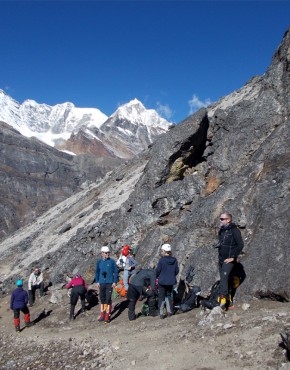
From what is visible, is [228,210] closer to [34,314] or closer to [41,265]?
[34,314]

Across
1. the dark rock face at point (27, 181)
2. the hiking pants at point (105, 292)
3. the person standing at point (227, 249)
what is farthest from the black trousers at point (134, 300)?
the dark rock face at point (27, 181)

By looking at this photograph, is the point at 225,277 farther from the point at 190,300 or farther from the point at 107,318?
the point at 107,318

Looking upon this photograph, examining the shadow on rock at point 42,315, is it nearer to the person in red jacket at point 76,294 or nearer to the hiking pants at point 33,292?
the person in red jacket at point 76,294

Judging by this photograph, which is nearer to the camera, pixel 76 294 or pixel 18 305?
pixel 76 294

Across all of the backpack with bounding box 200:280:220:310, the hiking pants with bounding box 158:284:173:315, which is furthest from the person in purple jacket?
the backpack with bounding box 200:280:220:310

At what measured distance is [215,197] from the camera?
1451 centimetres

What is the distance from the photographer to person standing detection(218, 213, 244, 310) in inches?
384

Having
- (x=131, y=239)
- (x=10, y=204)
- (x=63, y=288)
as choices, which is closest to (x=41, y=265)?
(x=63, y=288)

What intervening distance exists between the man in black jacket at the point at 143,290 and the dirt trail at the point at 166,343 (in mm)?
316

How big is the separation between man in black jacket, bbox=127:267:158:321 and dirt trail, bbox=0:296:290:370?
1.04 feet

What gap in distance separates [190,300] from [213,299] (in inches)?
32.3

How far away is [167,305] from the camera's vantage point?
1088 centimetres

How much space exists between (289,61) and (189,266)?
987 cm

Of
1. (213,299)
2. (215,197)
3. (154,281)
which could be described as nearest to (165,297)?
(154,281)
